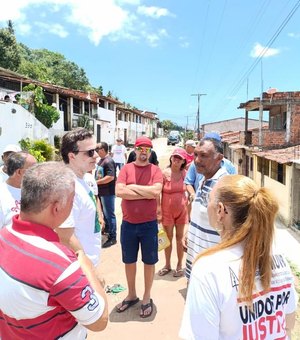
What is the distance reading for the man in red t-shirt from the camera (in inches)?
142

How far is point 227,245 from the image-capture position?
1.42 m

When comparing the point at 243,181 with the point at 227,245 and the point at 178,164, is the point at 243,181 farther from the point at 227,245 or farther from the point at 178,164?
the point at 178,164

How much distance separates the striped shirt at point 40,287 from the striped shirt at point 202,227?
1.30 m

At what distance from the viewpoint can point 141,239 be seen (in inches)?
147

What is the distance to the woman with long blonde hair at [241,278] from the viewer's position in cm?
134

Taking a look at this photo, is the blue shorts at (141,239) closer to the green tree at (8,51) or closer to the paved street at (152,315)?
the paved street at (152,315)

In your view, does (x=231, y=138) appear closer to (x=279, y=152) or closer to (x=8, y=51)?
(x=279, y=152)

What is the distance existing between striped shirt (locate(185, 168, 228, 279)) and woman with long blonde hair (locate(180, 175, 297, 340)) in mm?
1099

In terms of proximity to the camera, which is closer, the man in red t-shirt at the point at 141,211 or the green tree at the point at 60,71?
the man in red t-shirt at the point at 141,211

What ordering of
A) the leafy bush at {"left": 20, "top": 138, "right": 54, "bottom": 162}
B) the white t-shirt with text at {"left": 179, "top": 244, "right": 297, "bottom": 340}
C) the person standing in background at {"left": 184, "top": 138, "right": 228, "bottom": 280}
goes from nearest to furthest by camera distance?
the white t-shirt with text at {"left": 179, "top": 244, "right": 297, "bottom": 340} < the person standing in background at {"left": 184, "top": 138, "right": 228, "bottom": 280} < the leafy bush at {"left": 20, "top": 138, "right": 54, "bottom": 162}

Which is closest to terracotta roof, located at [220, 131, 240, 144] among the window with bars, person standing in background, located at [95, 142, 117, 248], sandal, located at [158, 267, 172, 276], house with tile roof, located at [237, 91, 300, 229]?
house with tile roof, located at [237, 91, 300, 229]

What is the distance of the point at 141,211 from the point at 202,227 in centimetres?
107

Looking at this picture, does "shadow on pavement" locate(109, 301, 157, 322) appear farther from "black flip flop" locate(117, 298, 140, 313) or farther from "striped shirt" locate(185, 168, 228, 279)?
"striped shirt" locate(185, 168, 228, 279)

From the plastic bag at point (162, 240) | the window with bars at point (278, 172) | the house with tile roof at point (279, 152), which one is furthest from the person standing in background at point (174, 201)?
the window with bars at point (278, 172)
